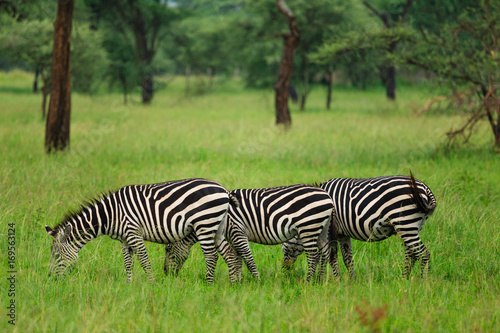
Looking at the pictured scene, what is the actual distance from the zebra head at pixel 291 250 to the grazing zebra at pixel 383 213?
1 cm

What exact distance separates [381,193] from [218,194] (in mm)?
1687

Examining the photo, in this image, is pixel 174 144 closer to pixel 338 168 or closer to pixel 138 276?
pixel 338 168

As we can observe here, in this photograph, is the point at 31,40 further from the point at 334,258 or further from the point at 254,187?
the point at 334,258

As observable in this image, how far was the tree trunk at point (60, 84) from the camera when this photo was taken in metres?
11.5

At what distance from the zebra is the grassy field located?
0.91 ft

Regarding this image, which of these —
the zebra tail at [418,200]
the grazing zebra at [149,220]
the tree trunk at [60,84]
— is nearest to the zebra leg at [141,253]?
the grazing zebra at [149,220]

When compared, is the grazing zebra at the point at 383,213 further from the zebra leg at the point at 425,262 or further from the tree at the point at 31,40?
the tree at the point at 31,40

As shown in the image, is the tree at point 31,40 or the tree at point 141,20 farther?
the tree at point 141,20

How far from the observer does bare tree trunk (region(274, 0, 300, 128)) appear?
17375mm

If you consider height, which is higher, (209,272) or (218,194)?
(218,194)

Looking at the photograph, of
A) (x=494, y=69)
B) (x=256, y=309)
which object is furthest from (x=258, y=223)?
(x=494, y=69)

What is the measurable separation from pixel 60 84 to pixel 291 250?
8460 millimetres

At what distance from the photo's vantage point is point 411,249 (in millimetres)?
5020

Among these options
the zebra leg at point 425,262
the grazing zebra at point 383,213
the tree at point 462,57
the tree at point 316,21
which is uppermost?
the tree at point 316,21
